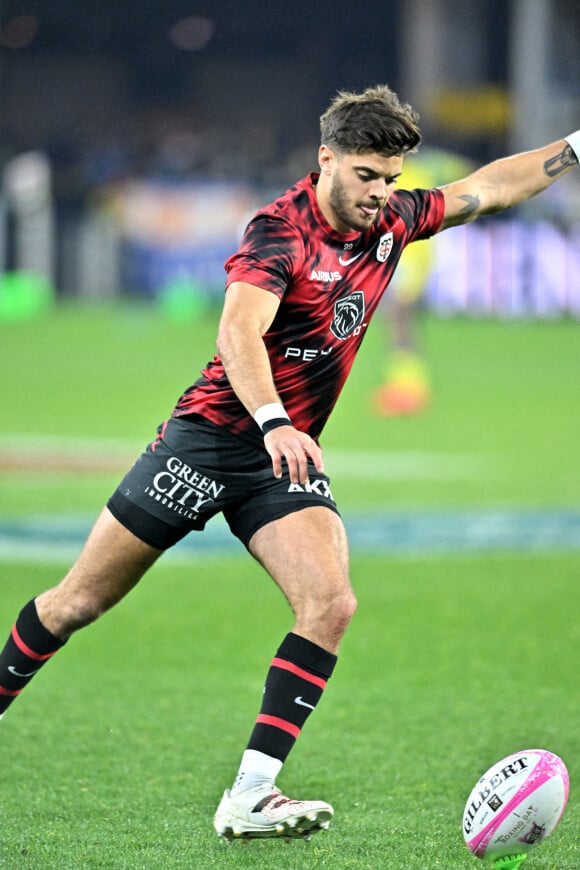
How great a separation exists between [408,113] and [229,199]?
20919mm

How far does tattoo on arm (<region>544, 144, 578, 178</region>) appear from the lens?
5668 millimetres

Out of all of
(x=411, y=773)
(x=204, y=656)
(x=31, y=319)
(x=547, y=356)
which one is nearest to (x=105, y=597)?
(x=411, y=773)

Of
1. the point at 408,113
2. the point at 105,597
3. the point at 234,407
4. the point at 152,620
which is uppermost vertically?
the point at 408,113

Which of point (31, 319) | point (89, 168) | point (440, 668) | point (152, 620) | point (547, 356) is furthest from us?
point (89, 168)

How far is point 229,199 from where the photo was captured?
25.4 metres

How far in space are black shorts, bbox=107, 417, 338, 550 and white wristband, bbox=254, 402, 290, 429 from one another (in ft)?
1.33

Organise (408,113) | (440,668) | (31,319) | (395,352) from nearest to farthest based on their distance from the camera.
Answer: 1. (408,113)
2. (440,668)
3. (395,352)
4. (31,319)

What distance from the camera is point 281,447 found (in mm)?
4266

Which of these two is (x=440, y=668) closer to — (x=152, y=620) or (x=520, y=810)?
(x=152, y=620)

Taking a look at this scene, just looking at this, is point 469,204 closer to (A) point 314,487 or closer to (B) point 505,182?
(B) point 505,182

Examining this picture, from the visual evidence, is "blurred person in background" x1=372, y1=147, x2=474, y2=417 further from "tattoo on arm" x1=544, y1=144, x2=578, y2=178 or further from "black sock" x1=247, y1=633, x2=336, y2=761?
"black sock" x1=247, y1=633, x2=336, y2=761

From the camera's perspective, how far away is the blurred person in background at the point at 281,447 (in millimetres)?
4402

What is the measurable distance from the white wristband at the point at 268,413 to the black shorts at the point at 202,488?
1.33 feet

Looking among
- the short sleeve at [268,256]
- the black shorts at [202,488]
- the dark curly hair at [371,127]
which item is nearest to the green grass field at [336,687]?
the black shorts at [202,488]
